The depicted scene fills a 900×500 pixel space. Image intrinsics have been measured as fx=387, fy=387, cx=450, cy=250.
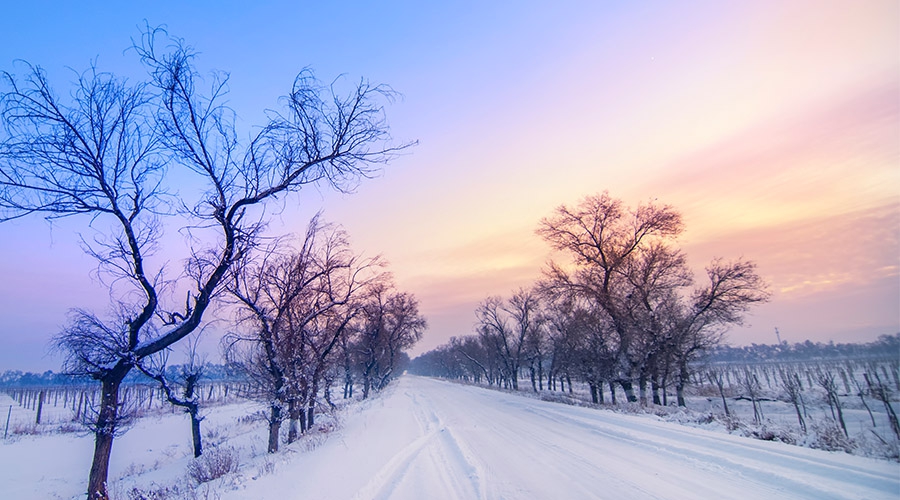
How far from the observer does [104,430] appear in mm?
8180

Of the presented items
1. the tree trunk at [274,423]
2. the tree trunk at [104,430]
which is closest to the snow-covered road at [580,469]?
the tree trunk at [274,423]

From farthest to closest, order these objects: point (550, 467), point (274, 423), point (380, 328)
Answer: point (380, 328), point (274, 423), point (550, 467)

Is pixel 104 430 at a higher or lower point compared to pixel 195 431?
higher

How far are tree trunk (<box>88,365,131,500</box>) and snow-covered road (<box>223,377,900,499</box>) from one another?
3.49m

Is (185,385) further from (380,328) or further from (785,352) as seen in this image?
(785,352)

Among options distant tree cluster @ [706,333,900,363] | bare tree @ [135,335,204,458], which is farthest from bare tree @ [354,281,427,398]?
distant tree cluster @ [706,333,900,363]

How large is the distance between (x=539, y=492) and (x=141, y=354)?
28.0ft

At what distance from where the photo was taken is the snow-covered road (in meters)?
5.90

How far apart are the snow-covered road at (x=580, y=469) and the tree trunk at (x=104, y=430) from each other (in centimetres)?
349

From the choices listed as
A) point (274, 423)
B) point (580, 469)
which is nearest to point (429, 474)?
point (580, 469)

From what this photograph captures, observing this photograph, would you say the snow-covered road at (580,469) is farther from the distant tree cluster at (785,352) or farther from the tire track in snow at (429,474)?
the distant tree cluster at (785,352)

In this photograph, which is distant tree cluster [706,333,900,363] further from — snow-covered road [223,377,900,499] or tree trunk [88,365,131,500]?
tree trunk [88,365,131,500]

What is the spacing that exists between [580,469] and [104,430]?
981 cm

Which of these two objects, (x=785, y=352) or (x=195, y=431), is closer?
(x=195, y=431)
